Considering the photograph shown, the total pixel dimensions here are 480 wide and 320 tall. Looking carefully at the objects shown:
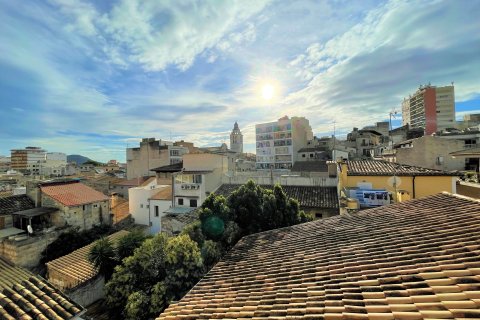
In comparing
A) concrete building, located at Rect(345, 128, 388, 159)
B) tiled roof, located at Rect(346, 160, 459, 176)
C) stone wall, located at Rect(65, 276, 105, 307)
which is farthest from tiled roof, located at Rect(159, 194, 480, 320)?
concrete building, located at Rect(345, 128, 388, 159)

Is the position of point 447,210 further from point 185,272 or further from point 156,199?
point 156,199

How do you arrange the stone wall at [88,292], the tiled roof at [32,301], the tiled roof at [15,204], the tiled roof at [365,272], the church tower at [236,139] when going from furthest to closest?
the church tower at [236,139] → the tiled roof at [15,204] → the stone wall at [88,292] → the tiled roof at [32,301] → the tiled roof at [365,272]

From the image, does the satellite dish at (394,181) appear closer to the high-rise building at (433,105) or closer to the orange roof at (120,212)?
the orange roof at (120,212)

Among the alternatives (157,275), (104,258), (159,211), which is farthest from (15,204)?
(157,275)

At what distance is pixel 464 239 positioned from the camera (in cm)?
434

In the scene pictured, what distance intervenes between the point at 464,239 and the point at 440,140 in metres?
31.2

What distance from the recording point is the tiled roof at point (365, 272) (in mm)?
3133

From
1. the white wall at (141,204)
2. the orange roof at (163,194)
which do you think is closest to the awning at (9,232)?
the white wall at (141,204)

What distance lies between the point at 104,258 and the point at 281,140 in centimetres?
5630

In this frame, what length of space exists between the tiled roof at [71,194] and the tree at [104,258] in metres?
9.95

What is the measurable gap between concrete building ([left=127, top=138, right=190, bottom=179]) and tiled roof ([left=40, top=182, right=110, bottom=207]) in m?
20.1

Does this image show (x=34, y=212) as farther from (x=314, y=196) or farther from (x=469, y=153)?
(x=469, y=153)

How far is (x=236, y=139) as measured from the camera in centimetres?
10369

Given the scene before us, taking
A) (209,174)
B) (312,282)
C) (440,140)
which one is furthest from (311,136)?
(312,282)
